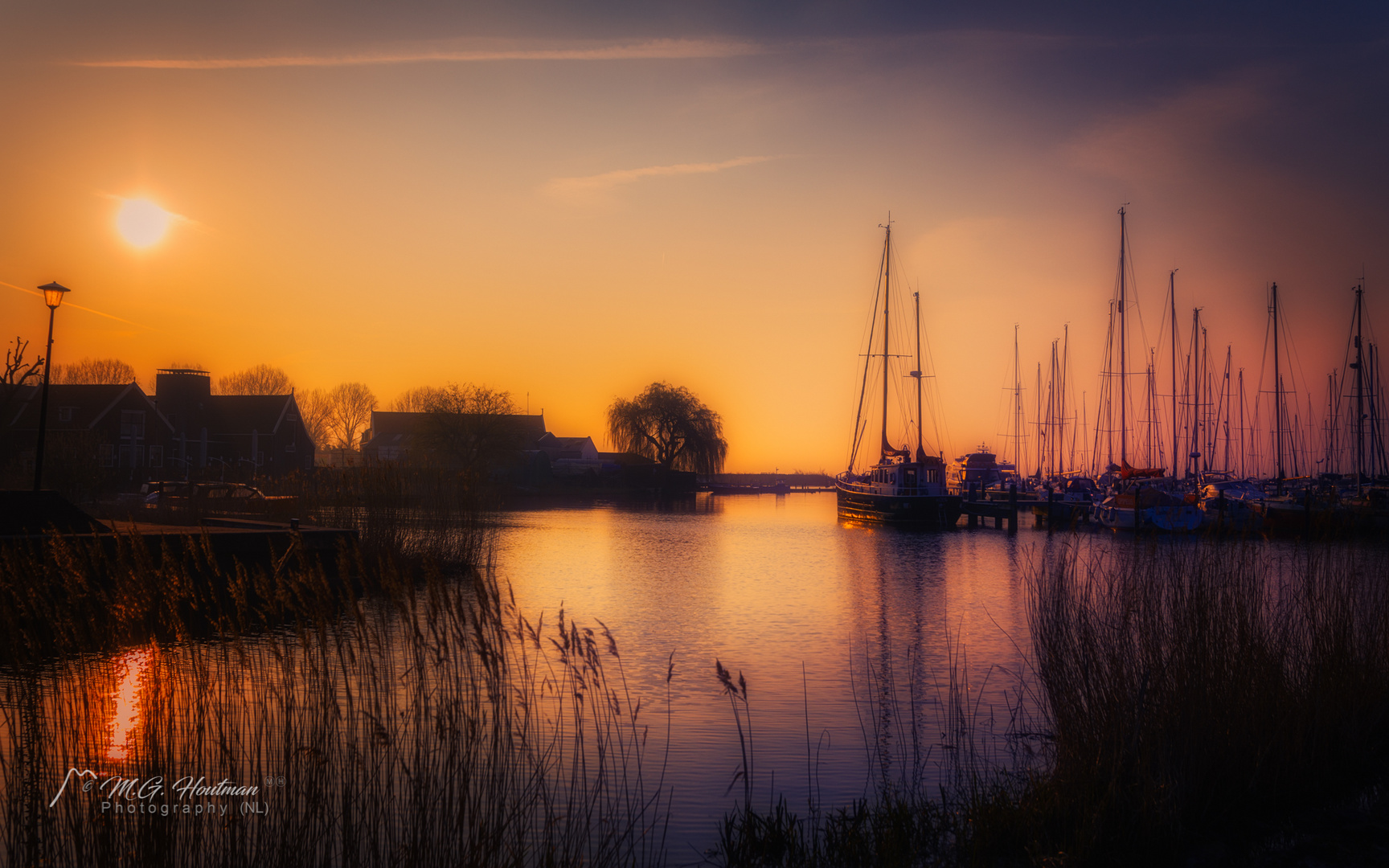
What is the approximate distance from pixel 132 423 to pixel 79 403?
9.59ft

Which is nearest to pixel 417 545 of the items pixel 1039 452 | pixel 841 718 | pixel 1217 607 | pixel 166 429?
pixel 841 718

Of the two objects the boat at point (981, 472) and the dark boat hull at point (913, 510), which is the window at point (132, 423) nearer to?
the dark boat hull at point (913, 510)

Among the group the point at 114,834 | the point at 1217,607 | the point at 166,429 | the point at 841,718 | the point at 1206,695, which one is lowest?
the point at 841,718

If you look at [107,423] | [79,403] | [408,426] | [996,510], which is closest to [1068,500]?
[996,510]

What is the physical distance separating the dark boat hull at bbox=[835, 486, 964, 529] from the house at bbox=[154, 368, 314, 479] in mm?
38520

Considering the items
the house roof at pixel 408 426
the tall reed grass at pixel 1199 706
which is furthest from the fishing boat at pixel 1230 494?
the house roof at pixel 408 426

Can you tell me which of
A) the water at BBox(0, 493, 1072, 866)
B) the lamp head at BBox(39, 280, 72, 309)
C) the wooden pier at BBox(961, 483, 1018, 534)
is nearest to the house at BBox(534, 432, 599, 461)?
the wooden pier at BBox(961, 483, 1018, 534)

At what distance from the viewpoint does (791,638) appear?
1647 cm

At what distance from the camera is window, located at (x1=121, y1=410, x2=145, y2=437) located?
5450 cm

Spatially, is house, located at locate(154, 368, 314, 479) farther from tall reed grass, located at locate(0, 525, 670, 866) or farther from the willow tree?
tall reed grass, located at locate(0, 525, 670, 866)

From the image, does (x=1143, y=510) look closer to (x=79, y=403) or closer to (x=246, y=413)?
(x=79, y=403)

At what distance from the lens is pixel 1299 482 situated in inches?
1919

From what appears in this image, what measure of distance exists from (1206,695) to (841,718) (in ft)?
14.5

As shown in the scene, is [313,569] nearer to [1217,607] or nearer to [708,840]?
[708,840]
